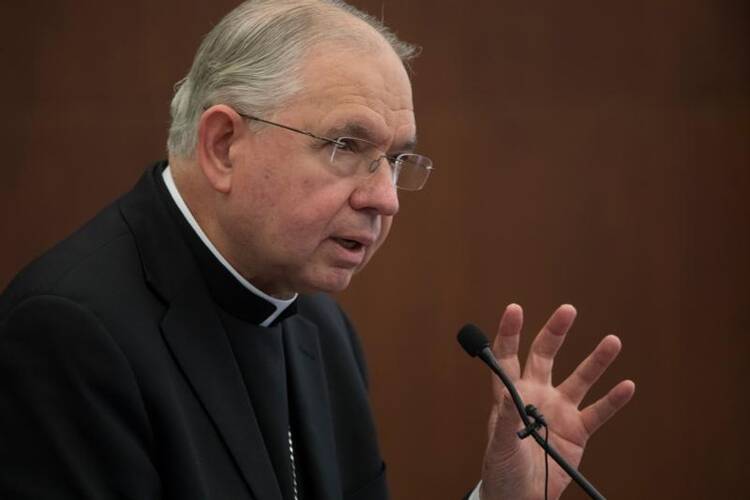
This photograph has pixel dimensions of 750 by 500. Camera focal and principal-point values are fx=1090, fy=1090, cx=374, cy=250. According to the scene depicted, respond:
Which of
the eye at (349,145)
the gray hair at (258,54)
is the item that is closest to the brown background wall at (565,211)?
the gray hair at (258,54)

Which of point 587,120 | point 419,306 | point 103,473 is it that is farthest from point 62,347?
point 587,120

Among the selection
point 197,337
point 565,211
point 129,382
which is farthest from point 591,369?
point 565,211

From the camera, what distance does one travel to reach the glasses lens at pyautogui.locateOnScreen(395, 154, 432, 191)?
1754 mm

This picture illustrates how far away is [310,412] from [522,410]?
425mm

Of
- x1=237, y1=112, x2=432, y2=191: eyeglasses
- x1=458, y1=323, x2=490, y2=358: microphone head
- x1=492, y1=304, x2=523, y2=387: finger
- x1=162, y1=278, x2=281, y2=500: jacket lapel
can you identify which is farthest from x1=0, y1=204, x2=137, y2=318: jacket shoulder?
x1=492, y1=304, x2=523, y2=387: finger

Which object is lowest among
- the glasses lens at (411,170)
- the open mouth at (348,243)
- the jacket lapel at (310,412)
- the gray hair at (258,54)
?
the jacket lapel at (310,412)

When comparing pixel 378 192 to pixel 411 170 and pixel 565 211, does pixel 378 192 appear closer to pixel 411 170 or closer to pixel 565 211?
pixel 411 170

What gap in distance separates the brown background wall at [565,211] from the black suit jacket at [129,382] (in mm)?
1403

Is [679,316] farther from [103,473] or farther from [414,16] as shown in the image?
[103,473]

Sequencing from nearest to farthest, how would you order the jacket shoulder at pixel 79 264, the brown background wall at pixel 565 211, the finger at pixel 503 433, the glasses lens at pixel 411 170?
the jacket shoulder at pixel 79 264
the glasses lens at pixel 411 170
the finger at pixel 503 433
the brown background wall at pixel 565 211

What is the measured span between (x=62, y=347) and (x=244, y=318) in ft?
1.37

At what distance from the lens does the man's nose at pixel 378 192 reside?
167cm

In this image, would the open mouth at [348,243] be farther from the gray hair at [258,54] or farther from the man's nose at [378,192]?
the gray hair at [258,54]

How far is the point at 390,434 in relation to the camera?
3.27m
